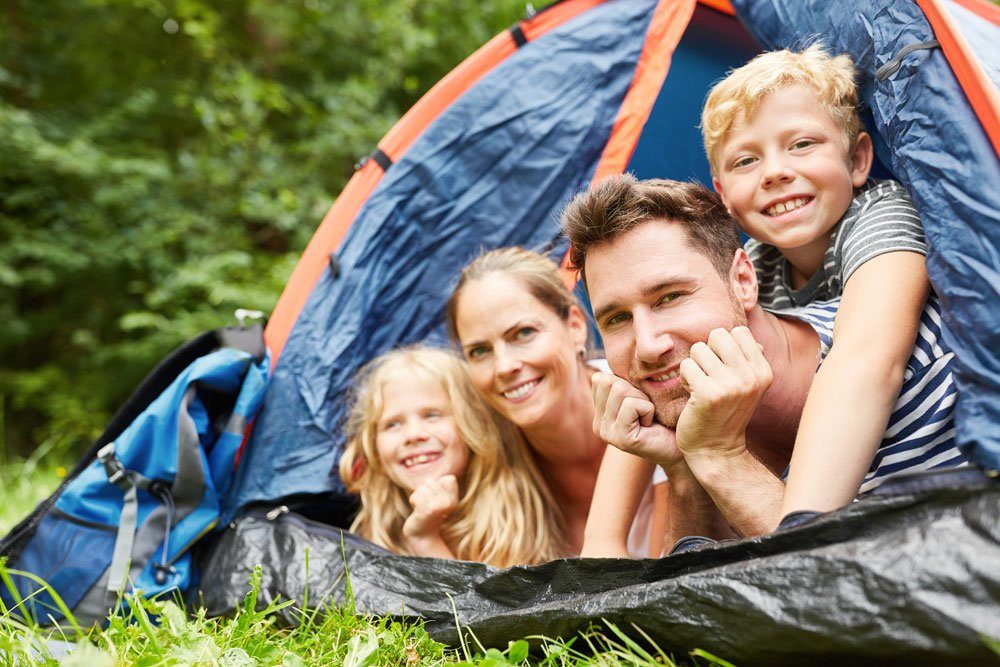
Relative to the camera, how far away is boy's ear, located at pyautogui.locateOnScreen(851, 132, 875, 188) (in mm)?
1603

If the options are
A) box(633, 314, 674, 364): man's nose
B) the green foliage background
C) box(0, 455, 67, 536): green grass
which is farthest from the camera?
the green foliage background

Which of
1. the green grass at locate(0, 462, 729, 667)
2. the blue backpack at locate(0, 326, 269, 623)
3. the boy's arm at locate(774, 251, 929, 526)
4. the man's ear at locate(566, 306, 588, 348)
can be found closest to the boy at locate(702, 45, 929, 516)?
the boy's arm at locate(774, 251, 929, 526)

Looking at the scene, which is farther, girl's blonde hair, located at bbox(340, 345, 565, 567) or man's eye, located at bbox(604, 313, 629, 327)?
girl's blonde hair, located at bbox(340, 345, 565, 567)

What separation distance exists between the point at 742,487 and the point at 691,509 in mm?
260

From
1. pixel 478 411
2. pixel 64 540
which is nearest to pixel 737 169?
pixel 478 411

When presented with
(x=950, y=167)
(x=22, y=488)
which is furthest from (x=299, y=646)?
(x=22, y=488)

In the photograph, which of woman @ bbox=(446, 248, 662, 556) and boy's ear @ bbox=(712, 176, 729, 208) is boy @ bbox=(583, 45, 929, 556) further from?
woman @ bbox=(446, 248, 662, 556)

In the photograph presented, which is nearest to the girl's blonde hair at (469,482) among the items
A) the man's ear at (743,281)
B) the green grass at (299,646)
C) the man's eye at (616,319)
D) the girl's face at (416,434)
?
the girl's face at (416,434)

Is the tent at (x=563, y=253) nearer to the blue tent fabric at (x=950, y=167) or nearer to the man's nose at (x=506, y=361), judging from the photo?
the blue tent fabric at (x=950, y=167)

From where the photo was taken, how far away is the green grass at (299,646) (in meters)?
1.18

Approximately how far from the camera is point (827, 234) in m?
1.59

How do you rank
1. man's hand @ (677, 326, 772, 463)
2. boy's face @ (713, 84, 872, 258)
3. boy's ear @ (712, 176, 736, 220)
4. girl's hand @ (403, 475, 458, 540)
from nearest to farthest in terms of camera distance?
1. man's hand @ (677, 326, 772, 463)
2. boy's face @ (713, 84, 872, 258)
3. boy's ear @ (712, 176, 736, 220)
4. girl's hand @ (403, 475, 458, 540)

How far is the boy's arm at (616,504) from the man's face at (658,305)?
292mm

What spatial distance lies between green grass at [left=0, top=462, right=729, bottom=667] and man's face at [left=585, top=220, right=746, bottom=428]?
44 centimetres
